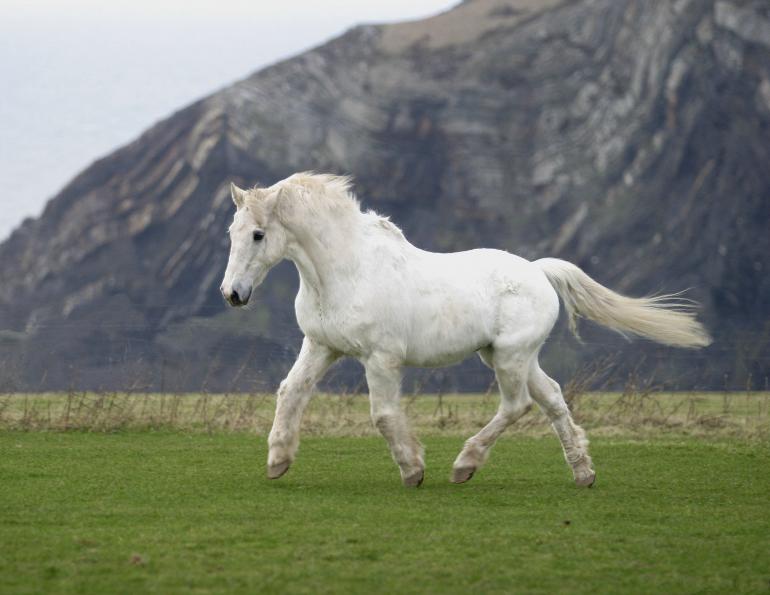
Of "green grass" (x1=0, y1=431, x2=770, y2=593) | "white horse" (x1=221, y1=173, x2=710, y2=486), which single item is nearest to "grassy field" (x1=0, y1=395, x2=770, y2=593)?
"green grass" (x1=0, y1=431, x2=770, y2=593)

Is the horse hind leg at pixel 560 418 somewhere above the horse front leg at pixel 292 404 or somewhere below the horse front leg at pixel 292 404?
below

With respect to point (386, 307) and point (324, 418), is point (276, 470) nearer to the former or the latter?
point (386, 307)

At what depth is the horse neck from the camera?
360 inches

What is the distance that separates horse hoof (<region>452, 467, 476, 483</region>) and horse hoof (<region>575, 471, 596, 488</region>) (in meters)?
0.77

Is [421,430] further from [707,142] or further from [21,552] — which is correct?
[707,142]

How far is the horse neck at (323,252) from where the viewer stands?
9.15 meters

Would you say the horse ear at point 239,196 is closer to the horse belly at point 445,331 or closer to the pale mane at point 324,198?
the pale mane at point 324,198

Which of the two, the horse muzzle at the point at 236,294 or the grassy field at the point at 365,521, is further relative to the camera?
the horse muzzle at the point at 236,294

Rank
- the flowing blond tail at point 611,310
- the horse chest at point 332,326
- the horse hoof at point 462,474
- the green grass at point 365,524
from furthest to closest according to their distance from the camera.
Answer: the flowing blond tail at point 611,310
the horse hoof at point 462,474
the horse chest at point 332,326
the green grass at point 365,524

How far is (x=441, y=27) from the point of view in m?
64.7

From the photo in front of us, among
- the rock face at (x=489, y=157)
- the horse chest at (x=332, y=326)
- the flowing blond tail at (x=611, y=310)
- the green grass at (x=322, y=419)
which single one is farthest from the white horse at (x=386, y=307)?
the rock face at (x=489, y=157)

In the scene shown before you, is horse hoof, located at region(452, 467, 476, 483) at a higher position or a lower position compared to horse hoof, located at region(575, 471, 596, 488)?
higher

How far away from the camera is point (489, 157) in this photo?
6009 cm

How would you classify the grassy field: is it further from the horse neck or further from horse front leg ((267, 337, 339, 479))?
the horse neck
